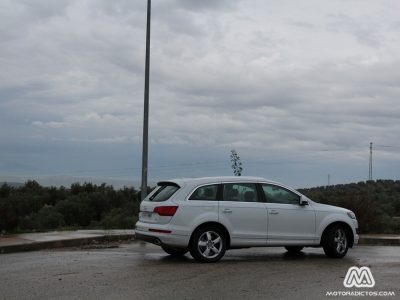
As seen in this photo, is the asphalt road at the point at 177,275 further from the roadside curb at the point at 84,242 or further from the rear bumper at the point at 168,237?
the roadside curb at the point at 84,242

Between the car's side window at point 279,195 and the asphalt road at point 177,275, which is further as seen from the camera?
the car's side window at point 279,195

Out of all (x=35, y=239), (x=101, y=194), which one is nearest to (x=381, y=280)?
(x=35, y=239)

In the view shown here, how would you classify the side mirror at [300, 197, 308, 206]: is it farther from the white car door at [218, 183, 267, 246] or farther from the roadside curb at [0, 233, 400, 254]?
the roadside curb at [0, 233, 400, 254]

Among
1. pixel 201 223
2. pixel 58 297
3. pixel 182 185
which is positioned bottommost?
pixel 58 297

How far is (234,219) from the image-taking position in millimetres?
12102

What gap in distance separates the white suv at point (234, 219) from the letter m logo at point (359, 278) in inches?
62.4

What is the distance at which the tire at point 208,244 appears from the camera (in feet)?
38.5

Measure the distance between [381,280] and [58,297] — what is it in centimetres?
527

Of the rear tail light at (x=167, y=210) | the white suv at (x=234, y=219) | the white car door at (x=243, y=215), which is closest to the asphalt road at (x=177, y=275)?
the white suv at (x=234, y=219)

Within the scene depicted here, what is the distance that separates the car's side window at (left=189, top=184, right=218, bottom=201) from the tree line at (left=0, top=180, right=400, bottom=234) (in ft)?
29.1

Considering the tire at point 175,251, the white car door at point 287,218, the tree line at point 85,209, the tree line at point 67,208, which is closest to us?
the white car door at point 287,218

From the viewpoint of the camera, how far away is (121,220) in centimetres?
2134

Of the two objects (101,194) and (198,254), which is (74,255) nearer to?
(198,254)

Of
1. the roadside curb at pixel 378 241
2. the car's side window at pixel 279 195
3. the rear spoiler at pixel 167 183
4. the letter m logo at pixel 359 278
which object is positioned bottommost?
the letter m logo at pixel 359 278
